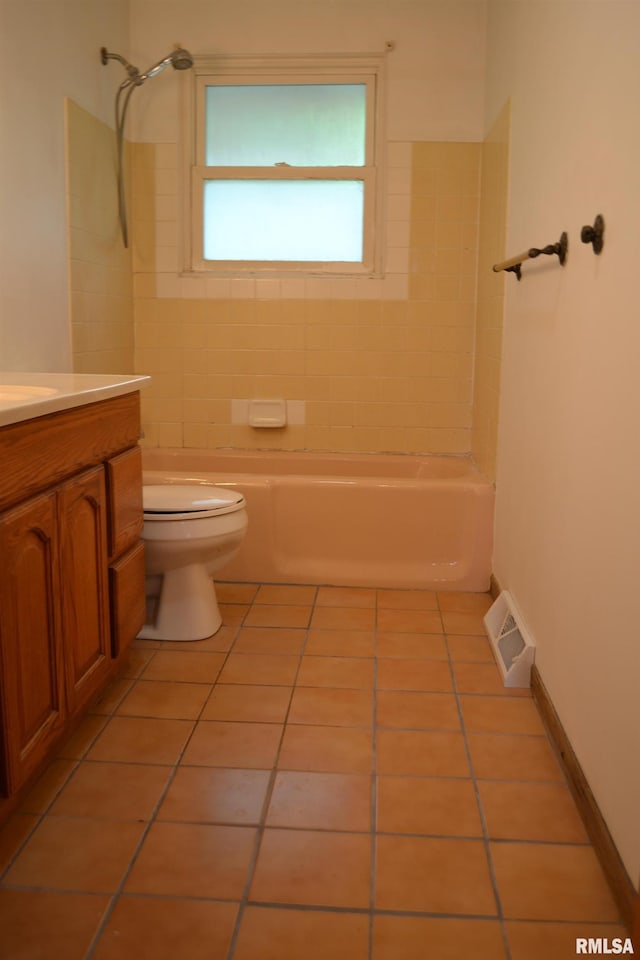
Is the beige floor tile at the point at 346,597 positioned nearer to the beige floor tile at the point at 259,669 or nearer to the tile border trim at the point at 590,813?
the beige floor tile at the point at 259,669

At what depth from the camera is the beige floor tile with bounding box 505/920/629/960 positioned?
4.36 feet

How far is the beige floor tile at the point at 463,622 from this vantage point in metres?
2.74

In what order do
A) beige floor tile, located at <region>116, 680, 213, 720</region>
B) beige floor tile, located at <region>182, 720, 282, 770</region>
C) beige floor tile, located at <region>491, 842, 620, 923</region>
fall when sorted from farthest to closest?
beige floor tile, located at <region>116, 680, 213, 720</region>, beige floor tile, located at <region>182, 720, 282, 770</region>, beige floor tile, located at <region>491, 842, 620, 923</region>

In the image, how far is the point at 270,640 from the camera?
2633 mm

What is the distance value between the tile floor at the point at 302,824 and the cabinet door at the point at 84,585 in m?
0.17

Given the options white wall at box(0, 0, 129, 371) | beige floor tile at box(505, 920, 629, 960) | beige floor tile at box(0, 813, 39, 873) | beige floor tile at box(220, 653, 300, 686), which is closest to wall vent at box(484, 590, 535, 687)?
beige floor tile at box(220, 653, 300, 686)

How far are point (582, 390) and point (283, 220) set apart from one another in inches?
89.0

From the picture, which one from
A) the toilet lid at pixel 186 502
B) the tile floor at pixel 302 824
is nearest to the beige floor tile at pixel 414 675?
the tile floor at pixel 302 824

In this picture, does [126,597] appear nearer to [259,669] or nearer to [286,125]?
[259,669]

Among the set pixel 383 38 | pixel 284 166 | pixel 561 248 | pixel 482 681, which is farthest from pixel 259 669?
pixel 383 38

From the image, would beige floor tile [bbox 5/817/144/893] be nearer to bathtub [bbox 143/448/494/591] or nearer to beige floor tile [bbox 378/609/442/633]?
beige floor tile [bbox 378/609/442/633]

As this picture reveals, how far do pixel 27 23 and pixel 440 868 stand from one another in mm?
2662

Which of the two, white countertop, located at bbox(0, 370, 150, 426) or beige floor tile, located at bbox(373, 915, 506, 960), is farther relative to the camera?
white countertop, located at bbox(0, 370, 150, 426)

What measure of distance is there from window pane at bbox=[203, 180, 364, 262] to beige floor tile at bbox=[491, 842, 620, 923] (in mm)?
2724
